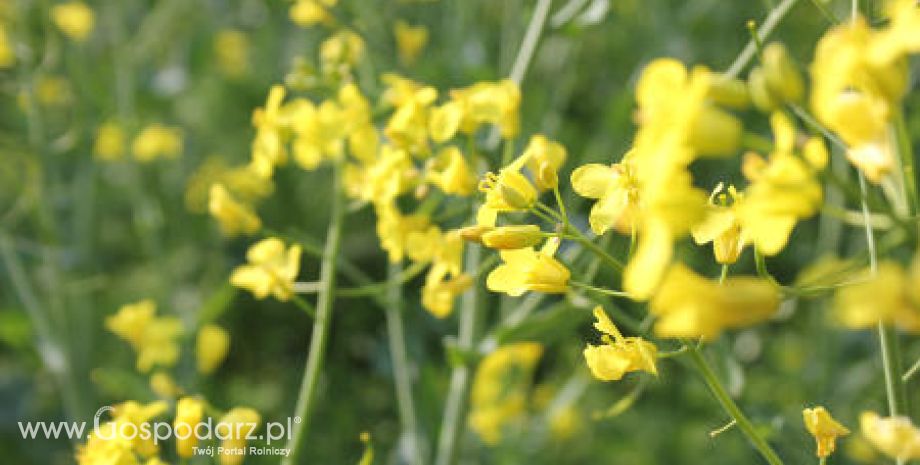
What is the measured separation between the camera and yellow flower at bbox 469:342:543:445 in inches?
65.3

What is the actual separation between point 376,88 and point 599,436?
103 centimetres

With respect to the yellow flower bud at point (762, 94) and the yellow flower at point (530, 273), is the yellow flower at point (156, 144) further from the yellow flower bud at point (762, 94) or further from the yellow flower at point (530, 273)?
the yellow flower bud at point (762, 94)

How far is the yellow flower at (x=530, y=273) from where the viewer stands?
2.36 feet

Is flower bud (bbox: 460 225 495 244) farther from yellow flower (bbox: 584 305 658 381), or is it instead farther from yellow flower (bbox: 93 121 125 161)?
yellow flower (bbox: 93 121 125 161)

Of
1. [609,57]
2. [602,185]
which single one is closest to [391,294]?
[602,185]

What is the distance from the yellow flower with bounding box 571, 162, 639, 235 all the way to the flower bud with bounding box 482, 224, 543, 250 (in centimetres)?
5

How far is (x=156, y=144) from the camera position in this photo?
2.13m

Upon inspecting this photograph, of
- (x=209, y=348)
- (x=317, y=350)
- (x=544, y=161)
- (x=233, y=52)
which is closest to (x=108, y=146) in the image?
(x=233, y=52)

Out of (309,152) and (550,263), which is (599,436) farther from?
(550,263)

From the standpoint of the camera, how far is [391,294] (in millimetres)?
1283

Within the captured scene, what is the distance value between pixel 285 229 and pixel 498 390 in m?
0.87

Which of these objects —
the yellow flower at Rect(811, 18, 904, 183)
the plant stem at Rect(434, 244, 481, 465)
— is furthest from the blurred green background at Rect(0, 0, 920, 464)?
the yellow flower at Rect(811, 18, 904, 183)

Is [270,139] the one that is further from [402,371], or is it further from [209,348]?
[209,348]

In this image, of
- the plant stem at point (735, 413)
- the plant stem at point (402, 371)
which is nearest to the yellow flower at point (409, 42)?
the plant stem at point (402, 371)
